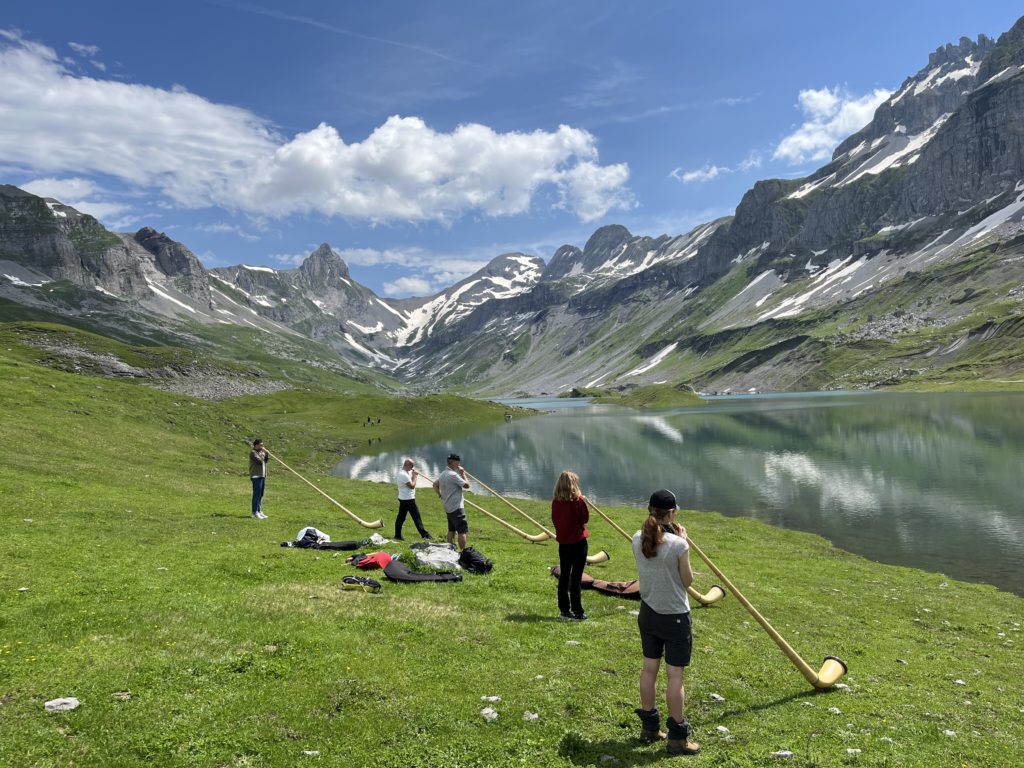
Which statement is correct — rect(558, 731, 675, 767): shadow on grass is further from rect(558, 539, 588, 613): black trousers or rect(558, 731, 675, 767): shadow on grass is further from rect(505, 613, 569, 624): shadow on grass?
rect(558, 539, 588, 613): black trousers

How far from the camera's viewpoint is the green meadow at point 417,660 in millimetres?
9883

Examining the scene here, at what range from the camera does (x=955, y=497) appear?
2036 inches

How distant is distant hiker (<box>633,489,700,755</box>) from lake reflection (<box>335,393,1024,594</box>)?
3116 centimetres

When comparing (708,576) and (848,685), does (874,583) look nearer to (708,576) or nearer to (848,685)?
(708,576)

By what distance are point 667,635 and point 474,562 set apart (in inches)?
495

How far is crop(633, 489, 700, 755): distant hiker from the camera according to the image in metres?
10.4

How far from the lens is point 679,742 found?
10234 mm

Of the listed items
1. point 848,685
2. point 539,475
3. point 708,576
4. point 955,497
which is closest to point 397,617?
point 848,685

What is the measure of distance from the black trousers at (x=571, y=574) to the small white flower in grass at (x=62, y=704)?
11487mm

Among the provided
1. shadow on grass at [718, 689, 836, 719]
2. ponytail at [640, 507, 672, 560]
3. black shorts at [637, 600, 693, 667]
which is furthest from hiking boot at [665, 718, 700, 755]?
ponytail at [640, 507, 672, 560]

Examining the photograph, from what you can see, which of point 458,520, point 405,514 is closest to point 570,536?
point 458,520

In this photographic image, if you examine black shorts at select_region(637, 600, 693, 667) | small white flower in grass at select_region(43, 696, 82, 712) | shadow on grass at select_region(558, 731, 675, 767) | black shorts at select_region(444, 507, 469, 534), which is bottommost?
shadow on grass at select_region(558, 731, 675, 767)

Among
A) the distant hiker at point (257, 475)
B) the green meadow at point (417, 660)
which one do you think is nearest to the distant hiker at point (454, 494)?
the green meadow at point (417, 660)

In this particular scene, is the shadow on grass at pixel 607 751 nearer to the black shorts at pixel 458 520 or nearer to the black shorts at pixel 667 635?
the black shorts at pixel 667 635
